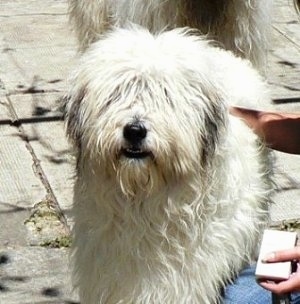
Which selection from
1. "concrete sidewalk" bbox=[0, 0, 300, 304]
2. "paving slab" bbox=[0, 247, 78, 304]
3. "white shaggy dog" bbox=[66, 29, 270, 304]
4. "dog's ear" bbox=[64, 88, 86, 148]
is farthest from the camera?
"concrete sidewalk" bbox=[0, 0, 300, 304]

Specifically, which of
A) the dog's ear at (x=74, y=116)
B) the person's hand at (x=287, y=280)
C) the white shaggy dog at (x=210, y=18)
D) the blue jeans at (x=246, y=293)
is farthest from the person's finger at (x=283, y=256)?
the white shaggy dog at (x=210, y=18)

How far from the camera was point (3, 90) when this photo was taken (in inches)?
258

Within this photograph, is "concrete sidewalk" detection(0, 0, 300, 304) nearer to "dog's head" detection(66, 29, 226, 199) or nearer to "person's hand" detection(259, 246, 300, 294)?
"dog's head" detection(66, 29, 226, 199)

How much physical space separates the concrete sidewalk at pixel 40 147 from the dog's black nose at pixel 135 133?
113cm

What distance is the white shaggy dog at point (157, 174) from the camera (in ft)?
10.9

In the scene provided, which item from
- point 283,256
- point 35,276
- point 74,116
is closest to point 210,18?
point 35,276

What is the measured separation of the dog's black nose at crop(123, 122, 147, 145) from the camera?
10.5 ft

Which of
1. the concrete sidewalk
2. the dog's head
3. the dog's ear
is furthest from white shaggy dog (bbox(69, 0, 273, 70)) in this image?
the dog's ear

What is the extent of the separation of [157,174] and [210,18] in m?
1.94

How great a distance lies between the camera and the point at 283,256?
10.1 ft

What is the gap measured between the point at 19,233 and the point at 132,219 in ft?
4.93

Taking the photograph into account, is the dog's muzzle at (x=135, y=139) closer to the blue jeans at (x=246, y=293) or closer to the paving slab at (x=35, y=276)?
the blue jeans at (x=246, y=293)

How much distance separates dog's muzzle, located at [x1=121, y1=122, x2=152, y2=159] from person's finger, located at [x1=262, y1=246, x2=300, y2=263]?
1.62ft

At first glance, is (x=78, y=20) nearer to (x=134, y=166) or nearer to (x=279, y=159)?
(x=279, y=159)
